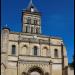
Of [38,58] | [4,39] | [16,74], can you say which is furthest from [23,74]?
[4,39]

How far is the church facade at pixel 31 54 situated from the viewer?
36688 millimetres

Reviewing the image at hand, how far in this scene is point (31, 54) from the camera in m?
38.2

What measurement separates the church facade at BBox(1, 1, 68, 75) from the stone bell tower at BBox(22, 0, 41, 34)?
952cm

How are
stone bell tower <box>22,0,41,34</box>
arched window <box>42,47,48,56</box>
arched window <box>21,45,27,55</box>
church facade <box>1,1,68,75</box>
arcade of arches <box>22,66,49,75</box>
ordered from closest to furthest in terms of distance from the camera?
church facade <box>1,1,68,75</box>
arcade of arches <box>22,66,49,75</box>
arched window <box>21,45,27,55</box>
arched window <box>42,47,48,56</box>
stone bell tower <box>22,0,41,34</box>

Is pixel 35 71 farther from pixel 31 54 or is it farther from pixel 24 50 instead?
pixel 24 50

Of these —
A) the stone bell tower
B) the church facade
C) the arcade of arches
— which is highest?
the stone bell tower

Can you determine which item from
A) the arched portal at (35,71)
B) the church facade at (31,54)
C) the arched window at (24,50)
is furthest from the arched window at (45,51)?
the arched window at (24,50)

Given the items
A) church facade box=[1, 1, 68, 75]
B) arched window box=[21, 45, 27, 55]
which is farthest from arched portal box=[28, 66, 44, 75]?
arched window box=[21, 45, 27, 55]

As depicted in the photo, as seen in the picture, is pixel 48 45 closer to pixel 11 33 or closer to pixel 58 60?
pixel 58 60

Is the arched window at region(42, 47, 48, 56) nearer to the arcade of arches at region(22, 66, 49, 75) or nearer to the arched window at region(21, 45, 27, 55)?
the arcade of arches at region(22, 66, 49, 75)

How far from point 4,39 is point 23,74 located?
5.93 metres

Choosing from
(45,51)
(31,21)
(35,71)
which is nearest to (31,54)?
(45,51)

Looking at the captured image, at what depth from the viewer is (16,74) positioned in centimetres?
3641

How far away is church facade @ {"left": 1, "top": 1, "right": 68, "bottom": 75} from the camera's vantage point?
3669 centimetres
